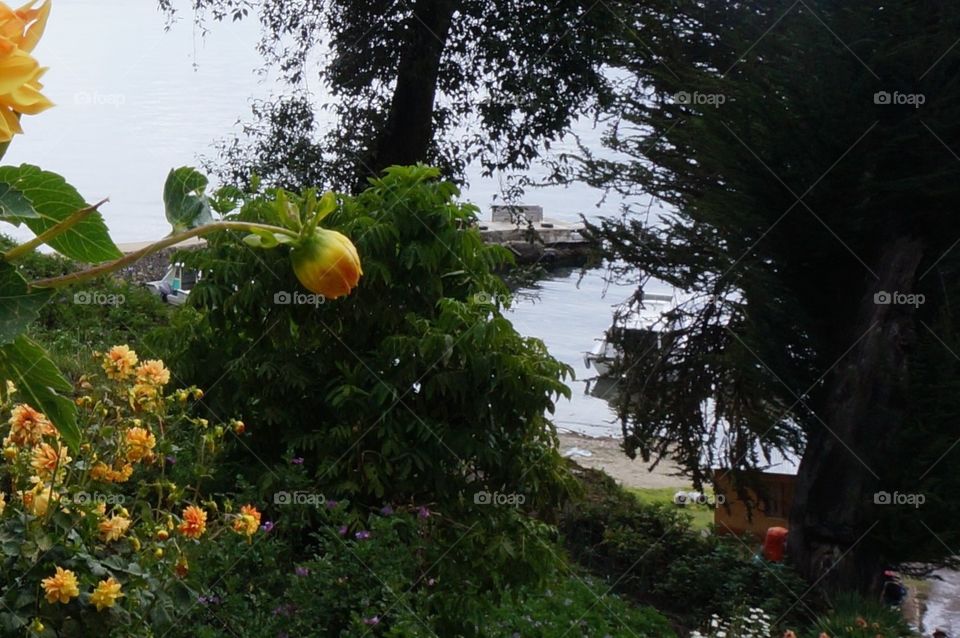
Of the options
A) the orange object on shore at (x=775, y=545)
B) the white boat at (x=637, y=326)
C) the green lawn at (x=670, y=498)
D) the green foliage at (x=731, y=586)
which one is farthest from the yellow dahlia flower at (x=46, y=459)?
the green lawn at (x=670, y=498)

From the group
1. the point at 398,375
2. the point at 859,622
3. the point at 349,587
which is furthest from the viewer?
the point at 859,622

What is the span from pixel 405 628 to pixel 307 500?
24.6 inches

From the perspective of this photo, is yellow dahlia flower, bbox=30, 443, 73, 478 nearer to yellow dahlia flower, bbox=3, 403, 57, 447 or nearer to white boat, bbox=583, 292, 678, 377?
yellow dahlia flower, bbox=3, 403, 57, 447

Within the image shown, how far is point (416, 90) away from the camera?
7.14 meters

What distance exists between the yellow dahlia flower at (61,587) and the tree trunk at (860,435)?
4.64m

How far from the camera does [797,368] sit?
246 inches

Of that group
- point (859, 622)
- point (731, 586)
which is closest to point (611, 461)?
point (731, 586)

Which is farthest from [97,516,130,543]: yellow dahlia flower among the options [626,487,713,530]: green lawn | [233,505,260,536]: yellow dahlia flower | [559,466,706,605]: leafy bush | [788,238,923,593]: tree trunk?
[626,487,713,530]: green lawn

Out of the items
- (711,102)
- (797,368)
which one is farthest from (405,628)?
(711,102)

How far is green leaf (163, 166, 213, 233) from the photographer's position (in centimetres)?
60

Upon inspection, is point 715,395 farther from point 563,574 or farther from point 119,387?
point 119,387

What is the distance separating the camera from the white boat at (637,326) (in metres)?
7.73

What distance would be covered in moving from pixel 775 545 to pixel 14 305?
6.74 m

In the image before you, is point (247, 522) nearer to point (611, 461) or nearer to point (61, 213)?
point (61, 213)
